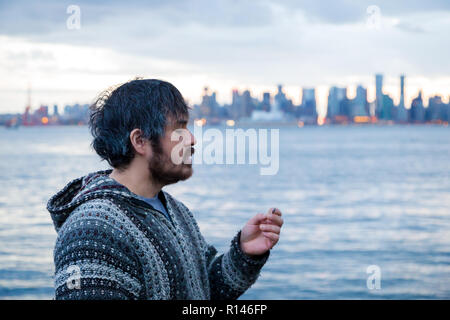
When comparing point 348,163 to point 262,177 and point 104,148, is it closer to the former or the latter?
point 262,177

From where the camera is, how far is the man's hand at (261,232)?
2797 mm

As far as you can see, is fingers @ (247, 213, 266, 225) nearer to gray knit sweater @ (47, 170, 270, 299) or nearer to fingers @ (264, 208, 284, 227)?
fingers @ (264, 208, 284, 227)

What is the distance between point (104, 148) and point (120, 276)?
585 mm

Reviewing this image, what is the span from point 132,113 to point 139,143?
12cm

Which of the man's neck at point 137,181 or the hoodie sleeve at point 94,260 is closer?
the hoodie sleeve at point 94,260

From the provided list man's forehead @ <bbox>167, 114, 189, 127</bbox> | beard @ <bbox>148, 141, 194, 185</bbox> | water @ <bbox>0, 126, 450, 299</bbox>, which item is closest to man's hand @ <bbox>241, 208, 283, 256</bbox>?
beard @ <bbox>148, 141, 194, 185</bbox>

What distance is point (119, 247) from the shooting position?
7.88ft

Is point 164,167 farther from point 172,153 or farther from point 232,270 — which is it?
point 232,270

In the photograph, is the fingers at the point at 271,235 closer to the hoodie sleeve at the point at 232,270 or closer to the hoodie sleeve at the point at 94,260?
the hoodie sleeve at the point at 232,270

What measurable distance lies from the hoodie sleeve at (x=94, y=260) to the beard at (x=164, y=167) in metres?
0.31

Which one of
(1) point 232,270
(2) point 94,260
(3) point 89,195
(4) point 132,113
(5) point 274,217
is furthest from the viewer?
(1) point 232,270

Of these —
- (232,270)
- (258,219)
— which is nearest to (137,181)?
(258,219)

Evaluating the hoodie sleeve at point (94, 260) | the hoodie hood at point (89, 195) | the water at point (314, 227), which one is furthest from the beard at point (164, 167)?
the water at point (314, 227)

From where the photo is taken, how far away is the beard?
2.66m
